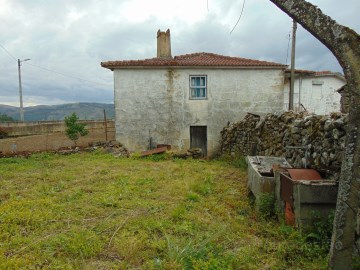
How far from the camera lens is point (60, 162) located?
11.2 metres

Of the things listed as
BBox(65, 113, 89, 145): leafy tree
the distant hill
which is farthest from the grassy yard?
the distant hill

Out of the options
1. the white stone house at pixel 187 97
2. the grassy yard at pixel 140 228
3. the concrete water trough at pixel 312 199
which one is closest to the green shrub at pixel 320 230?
the concrete water trough at pixel 312 199

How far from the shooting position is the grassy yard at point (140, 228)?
3311 millimetres

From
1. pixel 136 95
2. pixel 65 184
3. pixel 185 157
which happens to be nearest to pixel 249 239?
pixel 65 184

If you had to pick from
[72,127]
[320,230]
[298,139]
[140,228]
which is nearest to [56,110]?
[72,127]

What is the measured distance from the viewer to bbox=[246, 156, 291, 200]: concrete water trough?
4938mm

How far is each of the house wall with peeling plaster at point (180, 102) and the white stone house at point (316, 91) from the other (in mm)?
3251

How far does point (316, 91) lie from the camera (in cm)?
1836

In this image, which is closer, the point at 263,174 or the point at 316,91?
the point at 263,174

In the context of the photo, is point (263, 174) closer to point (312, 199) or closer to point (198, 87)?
point (312, 199)

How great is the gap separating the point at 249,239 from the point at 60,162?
30.5 ft

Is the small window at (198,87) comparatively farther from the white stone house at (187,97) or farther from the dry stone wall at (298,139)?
the dry stone wall at (298,139)

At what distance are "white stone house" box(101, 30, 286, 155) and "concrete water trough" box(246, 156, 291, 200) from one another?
8.50 metres

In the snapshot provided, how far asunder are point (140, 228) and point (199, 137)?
11074 millimetres
